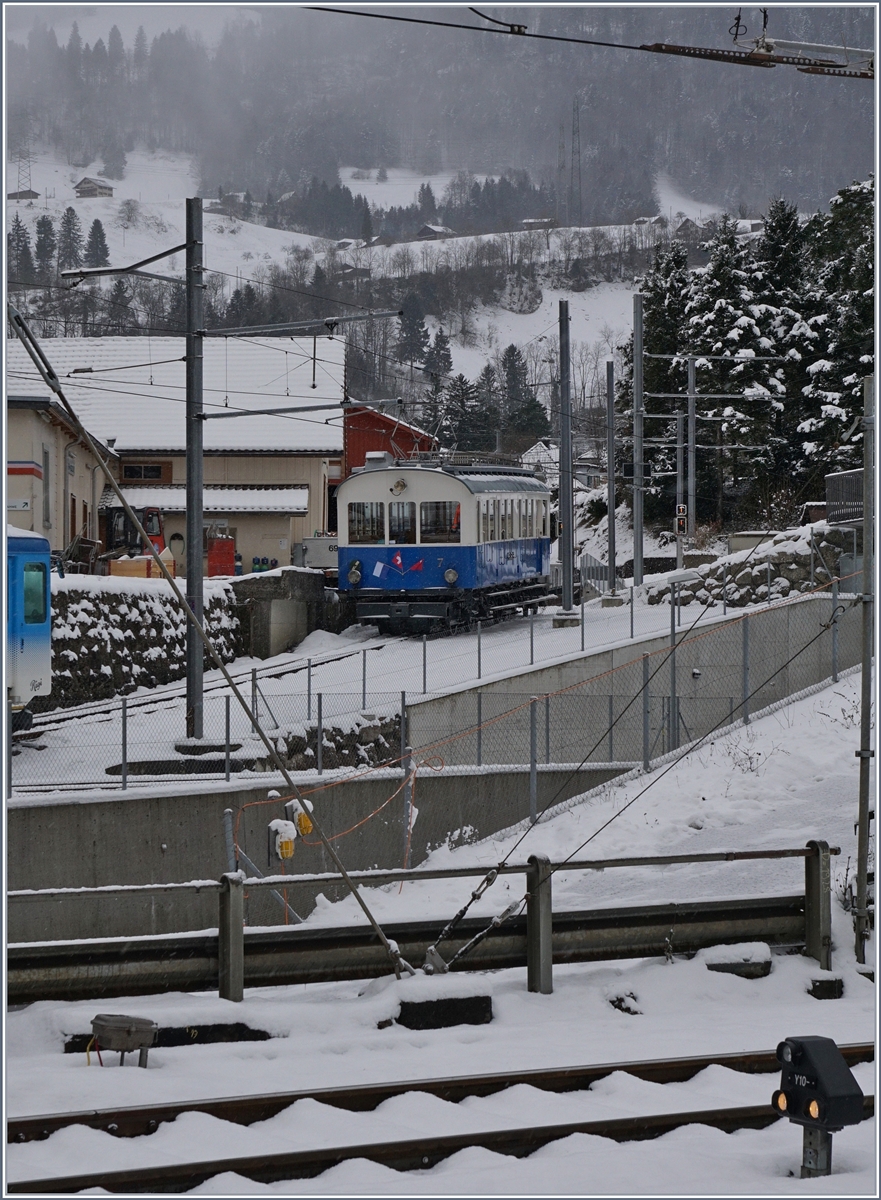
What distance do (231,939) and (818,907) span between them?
4065mm

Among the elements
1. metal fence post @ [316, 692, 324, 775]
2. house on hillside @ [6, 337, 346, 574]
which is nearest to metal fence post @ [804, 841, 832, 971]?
metal fence post @ [316, 692, 324, 775]

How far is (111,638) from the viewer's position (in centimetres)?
2502

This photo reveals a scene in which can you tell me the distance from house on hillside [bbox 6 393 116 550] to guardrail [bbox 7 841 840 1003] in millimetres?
19806

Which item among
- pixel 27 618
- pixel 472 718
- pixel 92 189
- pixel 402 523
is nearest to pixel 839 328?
pixel 402 523

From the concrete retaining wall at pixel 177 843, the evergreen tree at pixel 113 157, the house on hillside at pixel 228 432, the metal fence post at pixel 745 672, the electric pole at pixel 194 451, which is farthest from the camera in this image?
the evergreen tree at pixel 113 157

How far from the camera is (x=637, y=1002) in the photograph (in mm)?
9109

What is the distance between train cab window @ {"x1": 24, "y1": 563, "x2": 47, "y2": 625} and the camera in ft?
62.8

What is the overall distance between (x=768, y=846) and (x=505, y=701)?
7.99 m

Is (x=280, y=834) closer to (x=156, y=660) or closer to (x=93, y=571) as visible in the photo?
(x=156, y=660)

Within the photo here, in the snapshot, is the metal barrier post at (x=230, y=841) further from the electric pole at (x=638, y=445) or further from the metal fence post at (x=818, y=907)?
the electric pole at (x=638, y=445)

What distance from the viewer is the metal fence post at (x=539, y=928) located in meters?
9.02

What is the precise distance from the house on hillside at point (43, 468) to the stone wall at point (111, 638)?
250 centimetres

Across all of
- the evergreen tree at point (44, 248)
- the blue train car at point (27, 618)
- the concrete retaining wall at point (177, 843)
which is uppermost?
the evergreen tree at point (44, 248)

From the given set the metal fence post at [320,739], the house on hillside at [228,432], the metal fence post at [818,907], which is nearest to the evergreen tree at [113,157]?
the house on hillside at [228,432]
